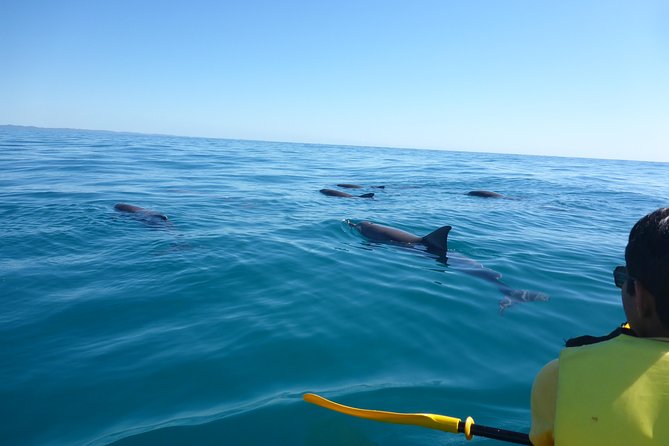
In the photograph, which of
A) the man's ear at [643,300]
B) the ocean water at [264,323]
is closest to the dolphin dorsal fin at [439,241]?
the ocean water at [264,323]

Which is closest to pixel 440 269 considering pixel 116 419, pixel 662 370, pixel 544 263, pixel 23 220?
pixel 544 263

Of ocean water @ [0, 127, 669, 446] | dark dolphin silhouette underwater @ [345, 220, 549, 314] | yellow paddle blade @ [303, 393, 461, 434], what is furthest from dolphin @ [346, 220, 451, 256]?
yellow paddle blade @ [303, 393, 461, 434]

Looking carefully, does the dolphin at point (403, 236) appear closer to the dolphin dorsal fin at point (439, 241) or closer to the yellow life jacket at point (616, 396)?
the dolphin dorsal fin at point (439, 241)

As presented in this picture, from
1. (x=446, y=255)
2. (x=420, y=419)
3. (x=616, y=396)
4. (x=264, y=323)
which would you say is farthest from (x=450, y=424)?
(x=446, y=255)

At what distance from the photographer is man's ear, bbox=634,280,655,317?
238cm

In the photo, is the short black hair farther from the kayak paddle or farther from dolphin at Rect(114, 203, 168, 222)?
dolphin at Rect(114, 203, 168, 222)

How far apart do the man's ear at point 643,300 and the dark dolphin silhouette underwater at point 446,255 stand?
17.6ft

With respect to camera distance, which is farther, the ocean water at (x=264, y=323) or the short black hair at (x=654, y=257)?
the ocean water at (x=264, y=323)

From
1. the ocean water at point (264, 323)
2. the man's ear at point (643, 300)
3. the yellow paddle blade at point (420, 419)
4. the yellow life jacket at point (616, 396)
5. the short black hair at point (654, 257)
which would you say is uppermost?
the short black hair at point (654, 257)

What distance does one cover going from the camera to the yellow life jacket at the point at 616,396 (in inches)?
78.6

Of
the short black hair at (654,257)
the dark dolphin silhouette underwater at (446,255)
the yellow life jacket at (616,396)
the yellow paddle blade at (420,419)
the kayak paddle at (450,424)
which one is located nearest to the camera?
the yellow life jacket at (616,396)

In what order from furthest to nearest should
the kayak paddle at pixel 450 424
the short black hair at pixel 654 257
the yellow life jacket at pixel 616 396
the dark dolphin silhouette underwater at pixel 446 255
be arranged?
the dark dolphin silhouette underwater at pixel 446 255 → the kayak paddle at pixel 450 424 → the short black hair at pixel 654 257 → the yellow life jacket at pixel 616 396

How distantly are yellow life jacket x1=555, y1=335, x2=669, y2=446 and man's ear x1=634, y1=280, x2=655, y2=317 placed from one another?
24cm

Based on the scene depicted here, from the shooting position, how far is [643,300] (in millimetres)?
2412
